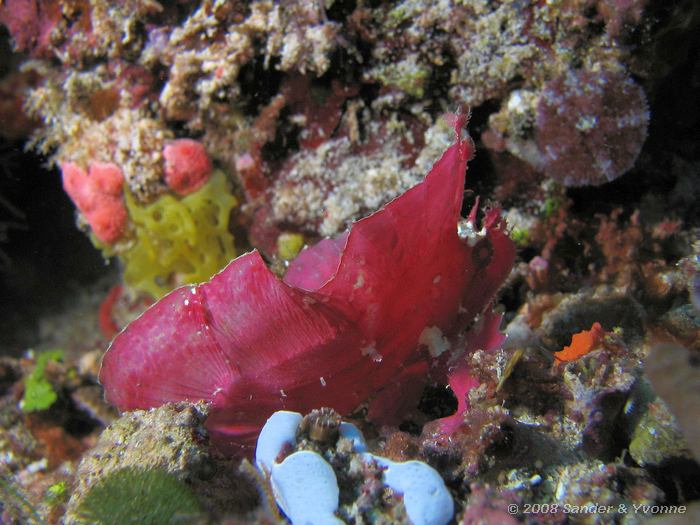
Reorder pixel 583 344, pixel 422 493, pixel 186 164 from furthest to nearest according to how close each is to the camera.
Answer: pixel 186 164 → pixel 583 344 → pixel 422 493

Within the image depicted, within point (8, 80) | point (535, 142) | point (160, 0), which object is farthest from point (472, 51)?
point (8, 80)

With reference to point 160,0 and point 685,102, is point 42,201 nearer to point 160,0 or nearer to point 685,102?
point 160,0

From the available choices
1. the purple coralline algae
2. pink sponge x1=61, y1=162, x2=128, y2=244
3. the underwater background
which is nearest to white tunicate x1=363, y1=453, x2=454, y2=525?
the underwater background

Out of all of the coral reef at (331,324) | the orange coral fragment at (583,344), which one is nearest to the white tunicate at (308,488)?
the coral reef at (331,324)

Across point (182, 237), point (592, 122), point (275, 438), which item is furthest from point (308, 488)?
point (182, 237)

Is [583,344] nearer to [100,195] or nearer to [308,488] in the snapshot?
[308,488]

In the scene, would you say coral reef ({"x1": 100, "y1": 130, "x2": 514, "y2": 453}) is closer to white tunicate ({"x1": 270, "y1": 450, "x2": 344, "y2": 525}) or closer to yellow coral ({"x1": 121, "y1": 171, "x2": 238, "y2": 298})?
white tunicate ({"x1": 270, "y1": 450, "x2": 344, "y2": 525})
